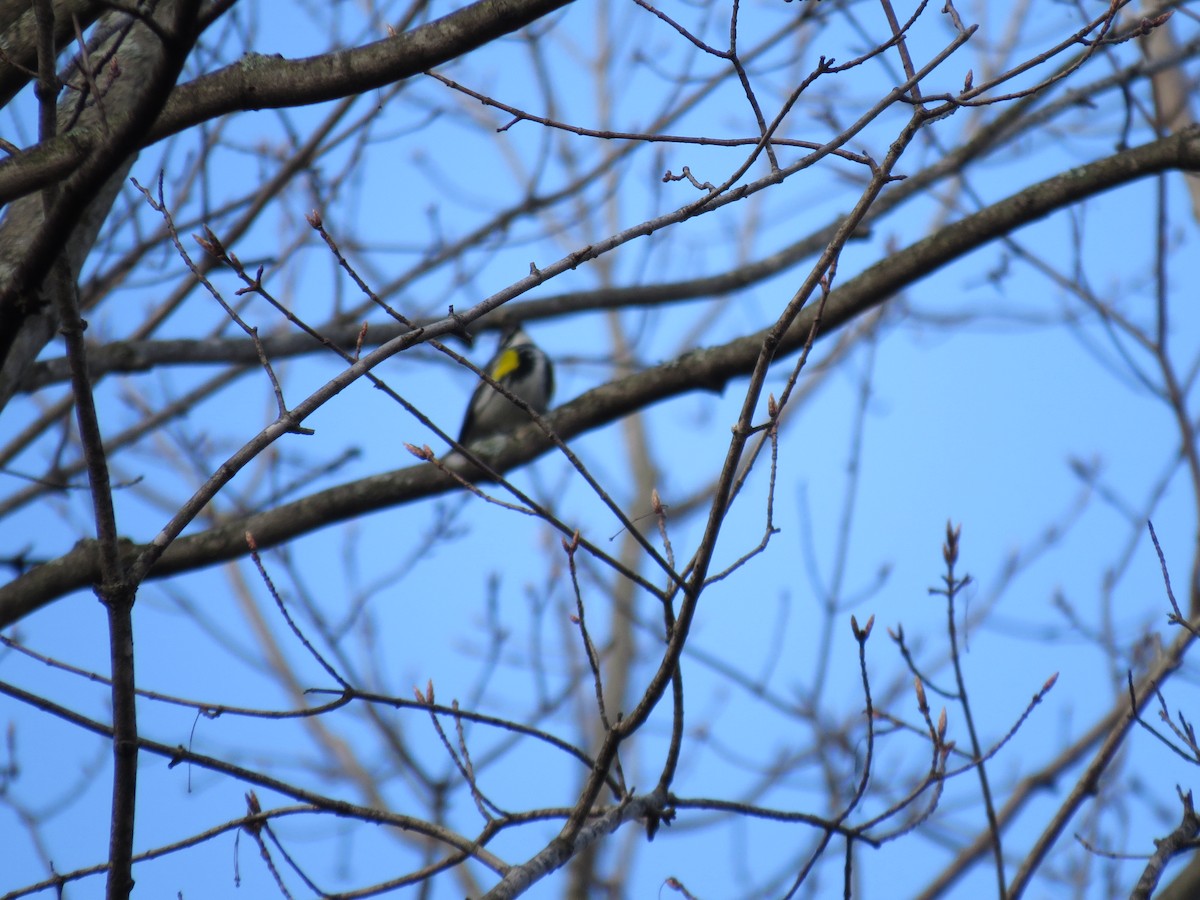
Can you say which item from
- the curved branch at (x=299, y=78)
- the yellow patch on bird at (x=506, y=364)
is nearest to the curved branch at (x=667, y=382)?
the curved branch at (x=299, y=78)

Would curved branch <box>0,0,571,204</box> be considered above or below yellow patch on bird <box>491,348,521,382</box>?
below

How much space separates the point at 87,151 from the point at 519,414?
16.3 ft

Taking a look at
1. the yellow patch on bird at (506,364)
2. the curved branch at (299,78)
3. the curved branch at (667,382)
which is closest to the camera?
the curved branch at (299,78)

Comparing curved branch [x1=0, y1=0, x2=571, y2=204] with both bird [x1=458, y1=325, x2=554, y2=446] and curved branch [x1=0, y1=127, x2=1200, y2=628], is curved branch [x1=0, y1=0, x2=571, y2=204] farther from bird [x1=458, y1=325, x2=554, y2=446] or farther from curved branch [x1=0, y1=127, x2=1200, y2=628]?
bird [x1=458, y1=325, x2=554, y2=446]

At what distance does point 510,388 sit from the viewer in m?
6.58

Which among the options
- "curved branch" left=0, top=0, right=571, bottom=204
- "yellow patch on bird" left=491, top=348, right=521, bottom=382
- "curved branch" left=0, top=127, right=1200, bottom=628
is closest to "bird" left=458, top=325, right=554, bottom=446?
"yellow patch on bird" left=491, top=348, right=521, bottom=382

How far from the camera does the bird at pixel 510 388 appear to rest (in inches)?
256

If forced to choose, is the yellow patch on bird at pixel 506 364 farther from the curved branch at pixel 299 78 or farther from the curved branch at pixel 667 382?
the curved branch at pixel 299 78

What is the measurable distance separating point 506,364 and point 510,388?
0.97 ft

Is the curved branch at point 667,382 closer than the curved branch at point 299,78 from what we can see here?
No

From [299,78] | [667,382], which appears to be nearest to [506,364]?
[667,382]

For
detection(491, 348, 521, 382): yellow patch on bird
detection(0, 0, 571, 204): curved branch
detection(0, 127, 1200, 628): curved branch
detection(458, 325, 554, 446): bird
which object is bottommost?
detection(0, 0, 571, 204): curved branch

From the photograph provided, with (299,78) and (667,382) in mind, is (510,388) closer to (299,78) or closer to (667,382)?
(667,382)

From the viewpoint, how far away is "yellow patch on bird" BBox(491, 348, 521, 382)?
6648 mm
